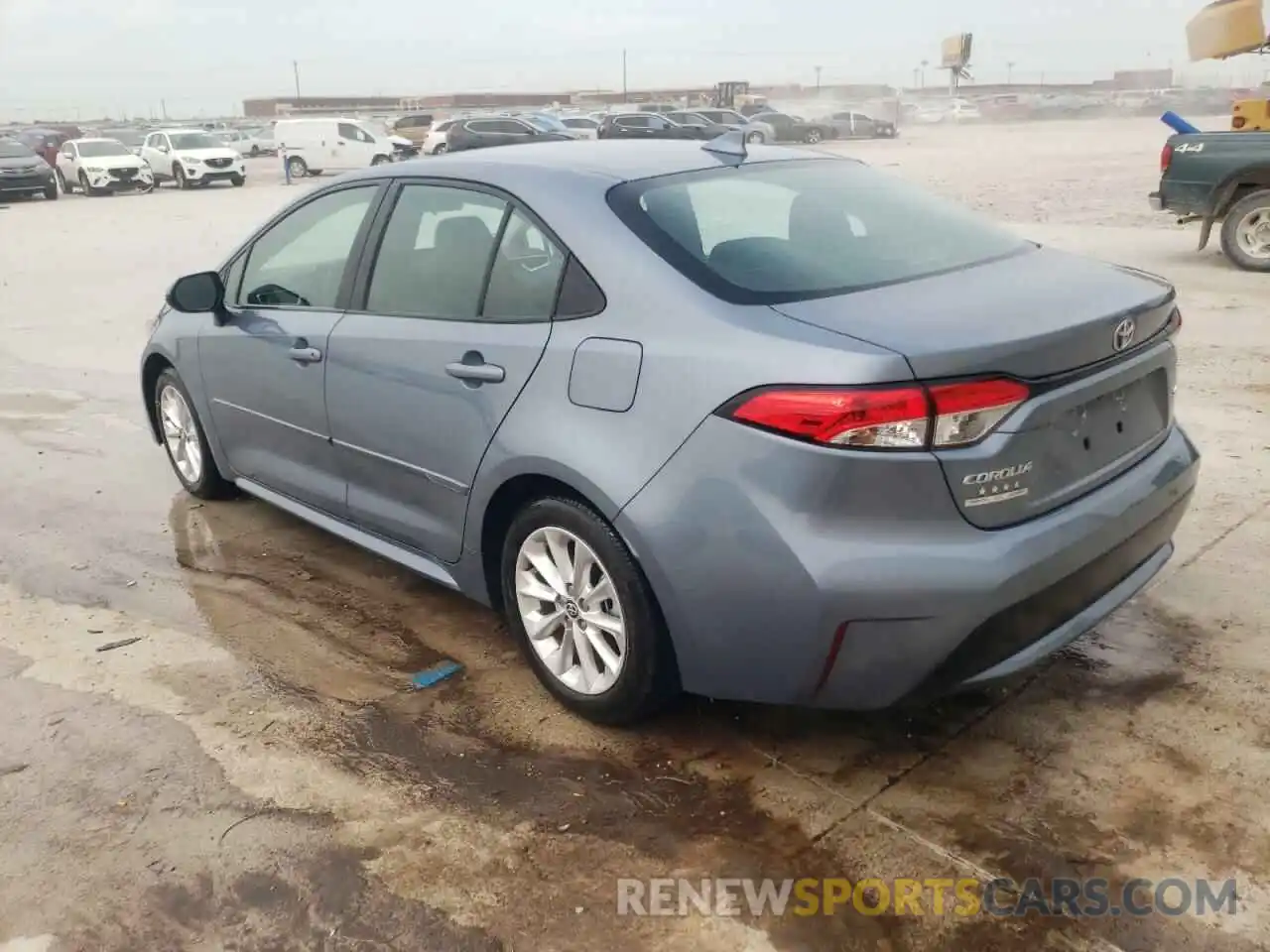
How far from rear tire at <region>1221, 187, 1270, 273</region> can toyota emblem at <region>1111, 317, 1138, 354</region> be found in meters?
8.92

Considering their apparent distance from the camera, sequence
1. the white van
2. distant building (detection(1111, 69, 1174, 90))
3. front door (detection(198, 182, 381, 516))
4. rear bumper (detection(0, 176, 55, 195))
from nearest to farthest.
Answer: front door (detection(198, 182, 381, 516)) → rear bumper (detection(0, 176, 55, 195)) → the white van → distant building (detection(1111, 69, 1174, 90))

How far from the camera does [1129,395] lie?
2998 mm

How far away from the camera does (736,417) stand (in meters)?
2.67

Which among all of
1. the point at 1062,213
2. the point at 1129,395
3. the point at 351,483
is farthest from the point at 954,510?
the point at 1062,213

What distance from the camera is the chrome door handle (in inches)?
128

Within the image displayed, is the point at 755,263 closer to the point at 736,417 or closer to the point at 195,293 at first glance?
the point at 736,417

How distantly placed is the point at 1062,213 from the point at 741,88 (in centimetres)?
5771

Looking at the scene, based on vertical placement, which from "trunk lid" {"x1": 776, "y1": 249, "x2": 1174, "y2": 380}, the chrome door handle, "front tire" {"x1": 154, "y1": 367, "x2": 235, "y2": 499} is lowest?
"front tire" {"x1": 154, "y1": 367, "x2": 235, "y2": 499}

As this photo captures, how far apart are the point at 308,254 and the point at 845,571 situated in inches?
107

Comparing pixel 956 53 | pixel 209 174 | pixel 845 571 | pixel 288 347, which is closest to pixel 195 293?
pixel 288 347

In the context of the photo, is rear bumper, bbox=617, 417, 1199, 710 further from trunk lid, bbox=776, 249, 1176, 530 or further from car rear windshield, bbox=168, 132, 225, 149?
car rear windshield, bbox=168, 132, 225, 149

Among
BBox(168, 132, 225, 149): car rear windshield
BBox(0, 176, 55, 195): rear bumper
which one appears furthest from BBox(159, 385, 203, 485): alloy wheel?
BBox(168, 132, 225, 149): car rear windshield

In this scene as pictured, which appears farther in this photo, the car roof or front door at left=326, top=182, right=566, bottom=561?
the car roof

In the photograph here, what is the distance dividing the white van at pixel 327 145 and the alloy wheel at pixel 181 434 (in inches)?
1175
